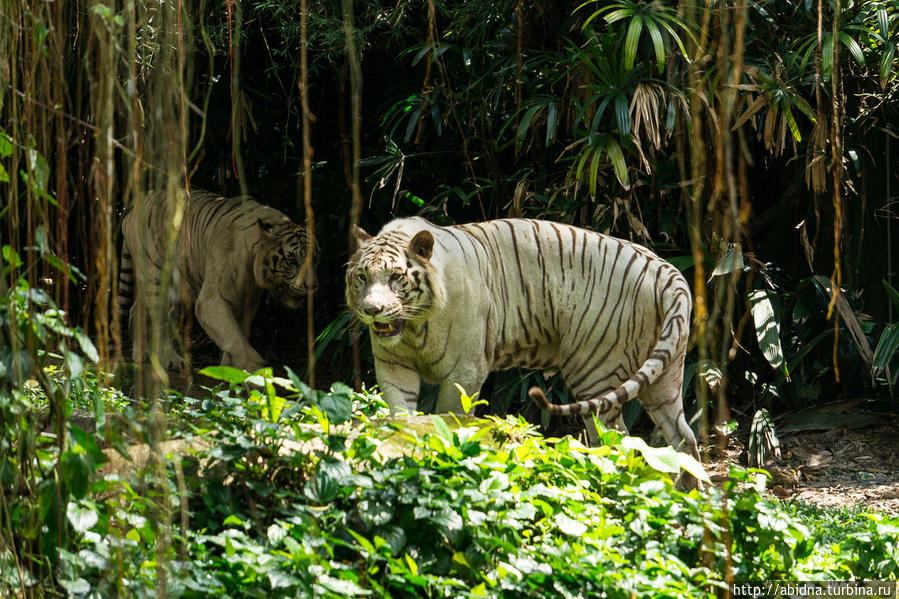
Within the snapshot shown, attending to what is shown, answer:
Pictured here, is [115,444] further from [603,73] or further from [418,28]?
[418,28]

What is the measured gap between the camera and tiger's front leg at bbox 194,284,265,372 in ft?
22.7

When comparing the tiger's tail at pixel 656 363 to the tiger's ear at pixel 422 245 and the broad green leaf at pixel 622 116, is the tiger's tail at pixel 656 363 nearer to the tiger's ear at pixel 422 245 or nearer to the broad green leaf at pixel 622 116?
the tiger's ear at pixel 422 245

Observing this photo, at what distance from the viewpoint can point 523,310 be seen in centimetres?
493

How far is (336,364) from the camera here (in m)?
7.58

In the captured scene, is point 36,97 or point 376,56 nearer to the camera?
point 36,97

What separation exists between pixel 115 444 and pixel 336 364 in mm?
5408

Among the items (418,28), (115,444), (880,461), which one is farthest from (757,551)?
(418,28)

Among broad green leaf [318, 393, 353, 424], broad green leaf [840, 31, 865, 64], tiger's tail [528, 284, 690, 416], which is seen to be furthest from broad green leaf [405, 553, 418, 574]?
broad green leaf [840, 31, 865, 64]

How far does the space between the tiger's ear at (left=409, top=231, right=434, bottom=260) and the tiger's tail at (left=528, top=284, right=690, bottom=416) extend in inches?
28.8

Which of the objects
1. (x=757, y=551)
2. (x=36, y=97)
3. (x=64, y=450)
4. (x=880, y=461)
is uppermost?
(x=36, y=97)

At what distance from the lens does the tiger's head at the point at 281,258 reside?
6973mm

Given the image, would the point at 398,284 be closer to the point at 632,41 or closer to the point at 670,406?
the point at 670,406

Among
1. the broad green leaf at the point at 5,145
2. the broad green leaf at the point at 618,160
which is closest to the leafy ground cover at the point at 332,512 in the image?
the broad green leaf at the point at 5,145

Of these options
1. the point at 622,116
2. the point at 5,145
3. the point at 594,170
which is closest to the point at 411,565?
the point at 5,145
